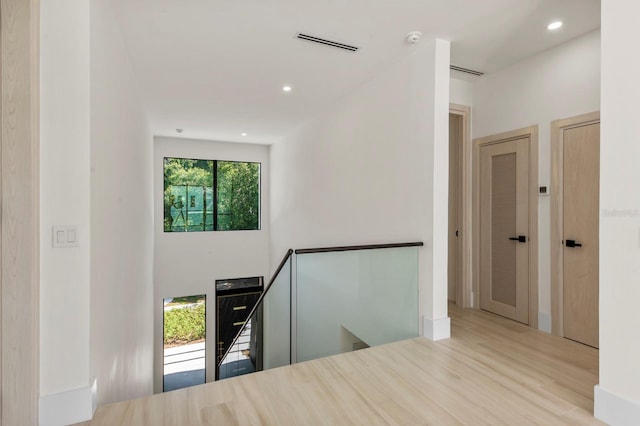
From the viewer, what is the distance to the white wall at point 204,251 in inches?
286

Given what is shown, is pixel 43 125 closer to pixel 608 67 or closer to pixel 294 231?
pixel 608 67

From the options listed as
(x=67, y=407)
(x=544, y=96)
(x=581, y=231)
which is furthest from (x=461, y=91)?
(x=67, y=407)

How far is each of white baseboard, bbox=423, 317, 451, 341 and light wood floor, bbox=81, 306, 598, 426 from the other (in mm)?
126

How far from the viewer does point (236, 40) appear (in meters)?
3.03

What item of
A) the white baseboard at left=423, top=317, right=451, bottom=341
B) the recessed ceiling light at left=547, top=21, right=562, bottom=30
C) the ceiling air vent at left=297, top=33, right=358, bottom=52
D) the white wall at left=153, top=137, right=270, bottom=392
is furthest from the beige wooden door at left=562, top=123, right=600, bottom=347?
the white wall at left=153, top=137, right=270, bottom=392

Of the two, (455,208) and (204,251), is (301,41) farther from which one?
(204,251)

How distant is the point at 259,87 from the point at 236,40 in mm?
1156

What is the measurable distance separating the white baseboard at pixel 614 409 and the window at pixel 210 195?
23.3ft

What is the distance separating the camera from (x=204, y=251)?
301 inches

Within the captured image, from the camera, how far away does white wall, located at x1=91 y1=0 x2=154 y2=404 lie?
2018mm

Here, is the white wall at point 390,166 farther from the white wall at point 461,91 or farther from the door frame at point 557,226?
the door frame at point 557,226

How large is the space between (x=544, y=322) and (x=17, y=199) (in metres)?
4.22

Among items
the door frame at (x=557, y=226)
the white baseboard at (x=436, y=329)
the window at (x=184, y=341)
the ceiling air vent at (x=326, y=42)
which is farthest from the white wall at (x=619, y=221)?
the window at (x=184, y=341)

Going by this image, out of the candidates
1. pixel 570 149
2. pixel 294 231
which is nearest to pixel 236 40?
pixel 570 149
